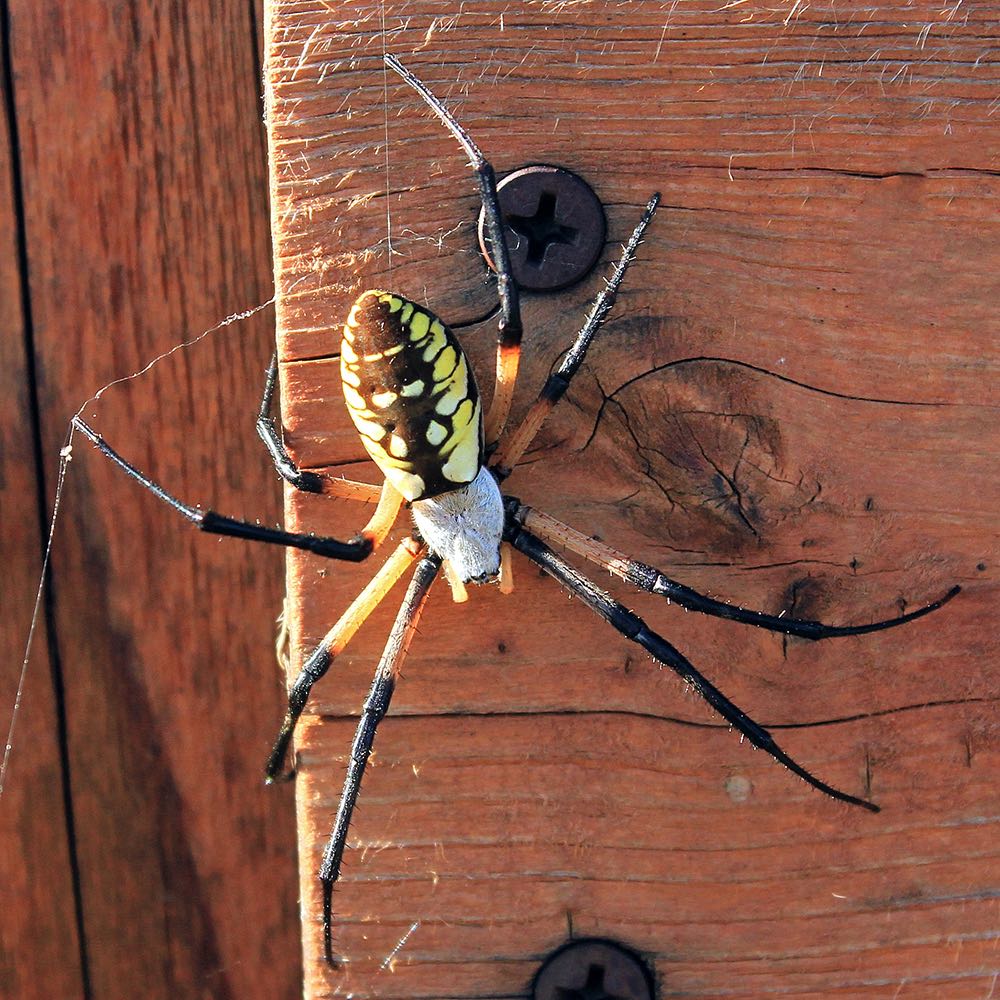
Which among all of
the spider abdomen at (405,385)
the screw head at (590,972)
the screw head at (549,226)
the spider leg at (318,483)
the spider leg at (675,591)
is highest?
the screw head at (549,226)

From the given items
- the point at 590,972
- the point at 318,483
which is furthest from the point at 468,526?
the point at 590,972

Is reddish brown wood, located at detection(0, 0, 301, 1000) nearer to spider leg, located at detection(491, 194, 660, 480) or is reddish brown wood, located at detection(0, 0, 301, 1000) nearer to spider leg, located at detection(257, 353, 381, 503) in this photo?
spider leg, located at detection(257, 353, 381, 503)

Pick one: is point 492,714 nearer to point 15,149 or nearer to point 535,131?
point 535,131

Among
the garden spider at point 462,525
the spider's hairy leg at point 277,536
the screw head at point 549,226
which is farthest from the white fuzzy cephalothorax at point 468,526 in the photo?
the screw head at point 549,226

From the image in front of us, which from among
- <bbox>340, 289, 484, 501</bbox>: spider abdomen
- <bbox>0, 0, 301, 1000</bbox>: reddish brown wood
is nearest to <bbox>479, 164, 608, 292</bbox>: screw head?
<bbox>340, 289, 484, 501</bbox>: spider abdomen

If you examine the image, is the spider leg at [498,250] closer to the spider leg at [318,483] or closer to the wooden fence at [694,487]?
the wooden fence at [694,487]

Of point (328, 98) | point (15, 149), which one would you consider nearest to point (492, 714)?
point (328, 98)

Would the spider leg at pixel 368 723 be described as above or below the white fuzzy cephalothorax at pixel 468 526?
below
